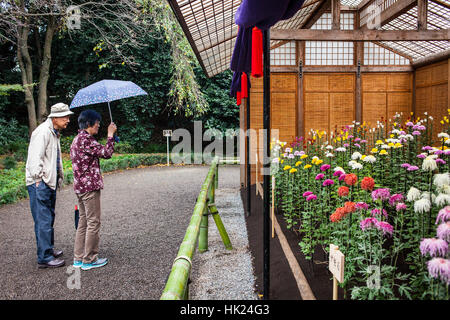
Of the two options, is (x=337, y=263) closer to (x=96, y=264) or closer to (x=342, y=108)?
(x=96, y=264)

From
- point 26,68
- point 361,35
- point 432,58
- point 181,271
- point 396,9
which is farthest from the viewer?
point 26,68

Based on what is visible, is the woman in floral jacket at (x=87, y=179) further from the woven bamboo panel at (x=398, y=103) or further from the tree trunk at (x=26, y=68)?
A: the tree trunk at (x=26, y=68)

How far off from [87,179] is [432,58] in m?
8.03

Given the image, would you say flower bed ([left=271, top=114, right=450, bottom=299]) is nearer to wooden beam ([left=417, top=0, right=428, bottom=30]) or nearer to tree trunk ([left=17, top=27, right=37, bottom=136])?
wooden beam ([left=417, top=0, right=428, bottom=30])

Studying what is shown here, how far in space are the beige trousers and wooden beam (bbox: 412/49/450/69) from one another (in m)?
7.90

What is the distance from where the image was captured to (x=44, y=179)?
4.17m

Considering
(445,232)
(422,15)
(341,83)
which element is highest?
(422,15)

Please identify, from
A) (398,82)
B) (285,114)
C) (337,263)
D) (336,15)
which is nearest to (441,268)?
(337,263)

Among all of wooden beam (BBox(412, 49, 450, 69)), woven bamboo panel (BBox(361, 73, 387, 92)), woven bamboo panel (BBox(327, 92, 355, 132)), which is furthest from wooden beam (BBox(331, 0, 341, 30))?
wooden beam (BBox(412, 49, 450, 69))

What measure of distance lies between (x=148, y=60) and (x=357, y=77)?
39.4 feet

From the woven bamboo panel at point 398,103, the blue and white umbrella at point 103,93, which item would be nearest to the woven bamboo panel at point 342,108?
the woven bamboo panel at point 398,103

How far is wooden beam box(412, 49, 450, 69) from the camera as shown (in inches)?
313
